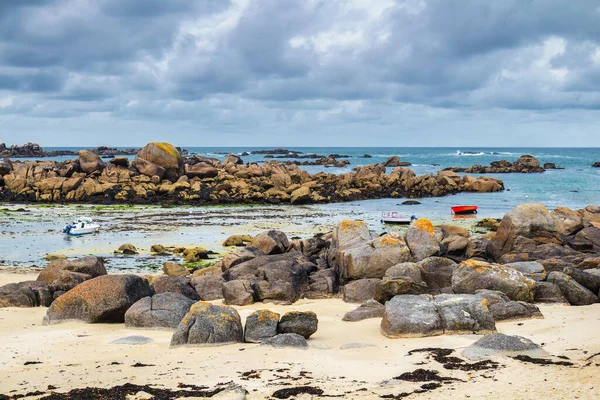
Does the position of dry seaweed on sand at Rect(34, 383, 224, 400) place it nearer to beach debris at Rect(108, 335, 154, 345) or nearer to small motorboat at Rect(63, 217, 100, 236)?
beach debris at Rect(108, 335, 154, 345)

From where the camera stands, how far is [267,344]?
40.3ft

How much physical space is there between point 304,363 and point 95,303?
6.37 meters

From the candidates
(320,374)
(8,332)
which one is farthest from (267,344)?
(8,332)

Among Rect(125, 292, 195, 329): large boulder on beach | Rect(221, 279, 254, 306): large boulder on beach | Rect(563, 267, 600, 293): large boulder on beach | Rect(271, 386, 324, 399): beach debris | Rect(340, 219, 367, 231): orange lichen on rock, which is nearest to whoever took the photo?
Rect(271, 386, 324, 399): beach debris

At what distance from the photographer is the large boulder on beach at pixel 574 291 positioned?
15992mm

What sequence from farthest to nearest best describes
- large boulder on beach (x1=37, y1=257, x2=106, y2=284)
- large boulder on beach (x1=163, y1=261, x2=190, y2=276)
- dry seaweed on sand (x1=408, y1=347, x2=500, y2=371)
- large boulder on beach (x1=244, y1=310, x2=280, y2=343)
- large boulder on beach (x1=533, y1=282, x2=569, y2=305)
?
1. large boulder on beach (x1=163, y1=261, x2=190, y2=276)
2. large boulder on beach (x1=37, y1=257, x2=106, y2=284)
3. large boulder on beach (x1=533, y1=282, x2=569, y2=305)
4. large boulder on beach (x1=244, y1=310, x2=280, y2=343)
5. dry seaweed on sand (x1=408, y1=347, x2=500, y2=371)

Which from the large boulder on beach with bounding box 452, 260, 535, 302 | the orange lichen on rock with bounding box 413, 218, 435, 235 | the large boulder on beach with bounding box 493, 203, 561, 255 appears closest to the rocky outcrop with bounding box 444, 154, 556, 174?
→ the large boulder on beach with bounding box 493, 203, 561, 255

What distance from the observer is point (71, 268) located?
19688 mm

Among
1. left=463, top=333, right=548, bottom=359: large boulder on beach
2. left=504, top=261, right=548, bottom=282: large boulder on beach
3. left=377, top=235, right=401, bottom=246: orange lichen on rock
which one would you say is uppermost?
left=377, top=235, right=401, bottom=246: orange lichen on rock

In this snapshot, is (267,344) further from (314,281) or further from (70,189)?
(70,189)

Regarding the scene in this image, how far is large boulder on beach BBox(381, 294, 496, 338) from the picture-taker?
1285 centimetres

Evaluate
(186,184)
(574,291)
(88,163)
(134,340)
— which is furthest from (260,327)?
(88,163)

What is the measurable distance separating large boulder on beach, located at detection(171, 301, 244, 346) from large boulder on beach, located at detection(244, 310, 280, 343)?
202mm

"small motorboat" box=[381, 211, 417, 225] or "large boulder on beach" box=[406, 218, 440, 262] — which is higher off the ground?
"large boulder on beach" box=[406, 218, 440, 262]
